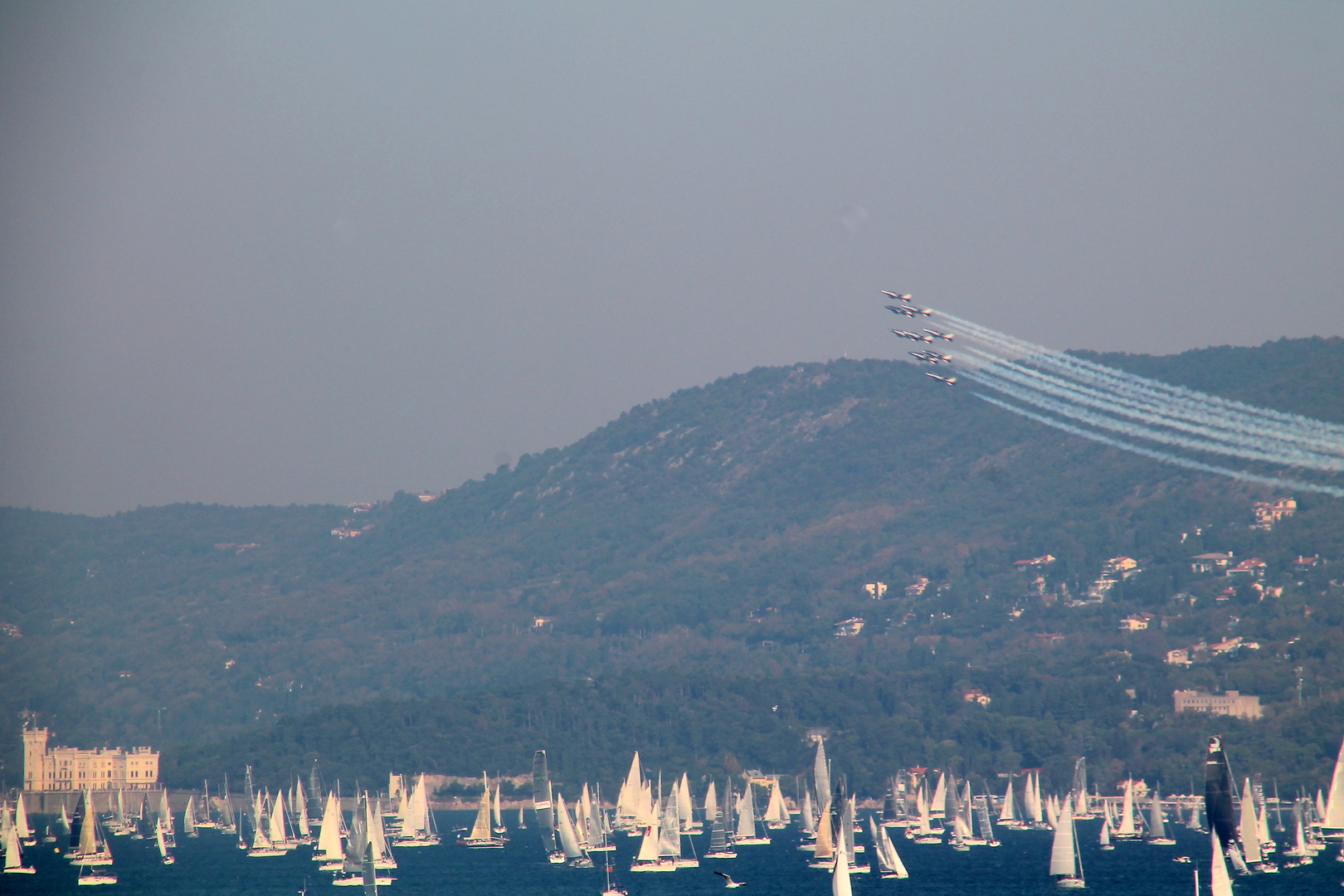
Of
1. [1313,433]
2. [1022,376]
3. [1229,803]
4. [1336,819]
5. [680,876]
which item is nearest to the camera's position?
[1229,803]

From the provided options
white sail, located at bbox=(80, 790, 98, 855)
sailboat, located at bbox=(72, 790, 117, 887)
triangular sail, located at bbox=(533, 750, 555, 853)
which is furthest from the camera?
triangular sail, located at bbox=(533, 750, 555, 853)

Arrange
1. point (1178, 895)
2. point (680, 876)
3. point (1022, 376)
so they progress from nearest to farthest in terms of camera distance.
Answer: point (1022, 376), point (1178, 895), point (680, 876)

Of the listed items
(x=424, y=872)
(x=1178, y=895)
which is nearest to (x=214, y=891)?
(x=424, y=872)

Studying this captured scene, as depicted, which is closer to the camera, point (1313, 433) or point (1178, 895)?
point (1313, 433)

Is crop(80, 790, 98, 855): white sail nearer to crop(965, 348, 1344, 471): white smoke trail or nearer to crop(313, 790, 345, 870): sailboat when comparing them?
crop(313, 790, 345, 870): sailboat

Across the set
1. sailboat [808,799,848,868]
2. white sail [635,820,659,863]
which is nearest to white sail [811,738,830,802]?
sailboat [808,799,848,868]

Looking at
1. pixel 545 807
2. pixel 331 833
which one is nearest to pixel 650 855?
pixel 545 807

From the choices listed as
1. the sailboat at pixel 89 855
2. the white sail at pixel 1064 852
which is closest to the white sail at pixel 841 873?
the white sail at pixel 1064 852

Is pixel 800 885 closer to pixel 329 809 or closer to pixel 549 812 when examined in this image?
pixel 549 812
